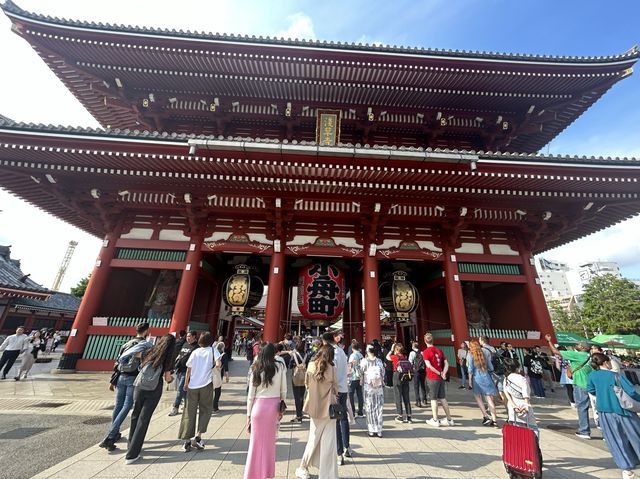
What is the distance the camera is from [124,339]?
909 centimetres

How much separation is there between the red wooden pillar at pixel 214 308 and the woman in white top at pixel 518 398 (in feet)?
37.1

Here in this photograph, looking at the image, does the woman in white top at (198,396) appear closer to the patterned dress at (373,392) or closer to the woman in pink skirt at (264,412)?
the woman in pink skirt at (264,412)

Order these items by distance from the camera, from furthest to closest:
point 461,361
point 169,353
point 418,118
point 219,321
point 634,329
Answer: point 634,329 → point 219,321 → point 418,118 → point 461,361 → point 169,353

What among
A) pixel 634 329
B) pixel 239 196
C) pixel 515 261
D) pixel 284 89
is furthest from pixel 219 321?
pixel 634 329

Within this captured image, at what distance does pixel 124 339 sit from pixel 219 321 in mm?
4377

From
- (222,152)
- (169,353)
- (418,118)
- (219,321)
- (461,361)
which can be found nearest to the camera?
(169,353)

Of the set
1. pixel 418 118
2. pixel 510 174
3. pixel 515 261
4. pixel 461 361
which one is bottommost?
pixel 461 361

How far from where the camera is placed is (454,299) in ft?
32.5

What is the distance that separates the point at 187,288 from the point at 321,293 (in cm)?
458

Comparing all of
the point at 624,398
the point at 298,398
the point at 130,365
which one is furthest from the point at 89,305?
the point at 624,398

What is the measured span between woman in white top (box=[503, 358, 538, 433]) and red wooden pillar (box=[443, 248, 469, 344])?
18.4 feet

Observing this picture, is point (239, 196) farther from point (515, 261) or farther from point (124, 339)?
point (515, 261)

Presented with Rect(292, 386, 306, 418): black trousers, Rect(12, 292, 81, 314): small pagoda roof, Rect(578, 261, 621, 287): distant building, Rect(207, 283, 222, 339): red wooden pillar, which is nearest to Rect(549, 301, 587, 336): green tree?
Rect(207, 283, 222, 339): red wooden pillar

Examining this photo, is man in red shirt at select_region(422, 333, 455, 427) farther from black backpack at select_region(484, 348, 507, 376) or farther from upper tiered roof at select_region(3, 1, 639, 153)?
upper tiered roof at select_region(3, 1, 639, 153)
